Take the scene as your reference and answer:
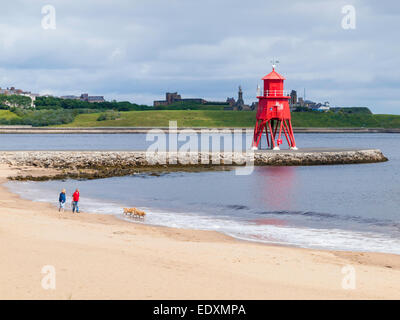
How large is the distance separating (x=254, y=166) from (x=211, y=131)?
129194 mm

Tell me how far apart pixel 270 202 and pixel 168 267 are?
2068 centimetres

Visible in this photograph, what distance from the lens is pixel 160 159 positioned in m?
57.6

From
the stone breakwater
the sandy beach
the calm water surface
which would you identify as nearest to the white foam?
the calm water surface

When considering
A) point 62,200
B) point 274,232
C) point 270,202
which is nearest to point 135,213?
point 62,200

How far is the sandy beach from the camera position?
11.8 meters

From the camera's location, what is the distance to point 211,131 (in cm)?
18712

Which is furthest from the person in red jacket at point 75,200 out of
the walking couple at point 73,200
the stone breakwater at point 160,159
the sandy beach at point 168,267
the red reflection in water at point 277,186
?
the stone breakwater at point 160,159

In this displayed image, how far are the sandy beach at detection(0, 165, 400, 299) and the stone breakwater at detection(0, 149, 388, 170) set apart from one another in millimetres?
34351

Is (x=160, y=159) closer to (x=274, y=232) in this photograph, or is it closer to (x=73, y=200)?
(x=73, y=200)

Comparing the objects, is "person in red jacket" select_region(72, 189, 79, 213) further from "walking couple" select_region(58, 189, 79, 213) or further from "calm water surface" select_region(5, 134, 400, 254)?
"calm water surface" select_region(5, 134, 400, 254)

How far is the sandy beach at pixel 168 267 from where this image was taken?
11750 mm

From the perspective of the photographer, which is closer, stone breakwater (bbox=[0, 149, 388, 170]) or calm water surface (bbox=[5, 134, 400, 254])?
calm water surface (bbox=[5, 134, 400, 254])
